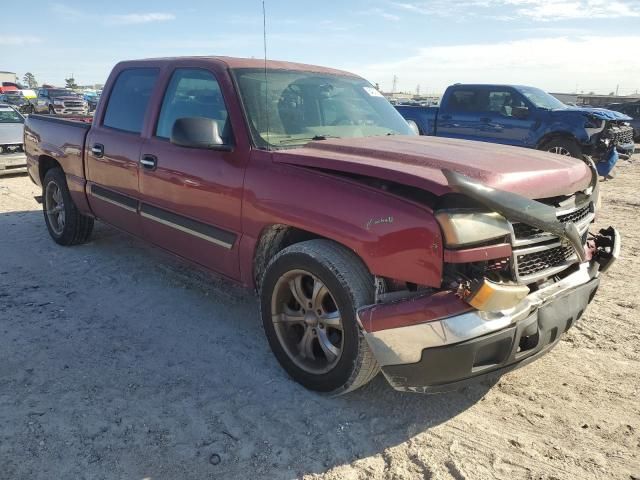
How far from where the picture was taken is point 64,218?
540cm

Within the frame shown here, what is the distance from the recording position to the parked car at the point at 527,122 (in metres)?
9.76

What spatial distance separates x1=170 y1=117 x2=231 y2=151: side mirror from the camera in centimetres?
303

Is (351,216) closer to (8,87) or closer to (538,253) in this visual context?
(538,253)

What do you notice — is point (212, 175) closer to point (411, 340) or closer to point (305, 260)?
point (305, 260)

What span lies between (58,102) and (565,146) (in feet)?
89.5

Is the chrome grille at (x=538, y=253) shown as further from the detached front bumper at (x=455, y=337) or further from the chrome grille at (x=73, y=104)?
the chrome grille at (x=73, y=104)

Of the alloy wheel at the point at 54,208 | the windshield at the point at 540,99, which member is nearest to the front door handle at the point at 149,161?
the alloy wheel at the point at 54,208

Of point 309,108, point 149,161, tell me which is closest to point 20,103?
point 149,161

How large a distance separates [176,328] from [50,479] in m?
1.53

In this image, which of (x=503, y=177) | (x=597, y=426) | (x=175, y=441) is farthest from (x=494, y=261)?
(x=175, y=441)

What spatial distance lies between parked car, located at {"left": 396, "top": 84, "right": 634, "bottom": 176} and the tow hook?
747 cm

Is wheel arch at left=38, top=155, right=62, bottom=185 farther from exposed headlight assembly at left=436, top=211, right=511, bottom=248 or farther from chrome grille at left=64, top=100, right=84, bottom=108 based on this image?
chrome grille at left=64, top=100, right=84, bottom=108

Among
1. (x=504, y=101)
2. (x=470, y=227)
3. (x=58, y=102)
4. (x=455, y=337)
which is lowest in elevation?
(x=455, y=337)

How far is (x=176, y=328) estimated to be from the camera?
3.74m
